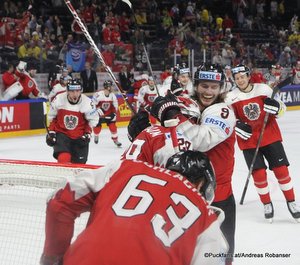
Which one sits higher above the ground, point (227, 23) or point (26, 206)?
point (227, 23)

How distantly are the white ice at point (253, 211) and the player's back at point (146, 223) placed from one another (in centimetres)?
191

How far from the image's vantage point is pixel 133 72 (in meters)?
13.6

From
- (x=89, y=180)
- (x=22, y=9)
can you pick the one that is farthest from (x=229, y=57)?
(x=89, y=180)

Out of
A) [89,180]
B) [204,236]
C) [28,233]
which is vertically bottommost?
[28,233]

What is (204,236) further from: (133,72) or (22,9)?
(22,9)

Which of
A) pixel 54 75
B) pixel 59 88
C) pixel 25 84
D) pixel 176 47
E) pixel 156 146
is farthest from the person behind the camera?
pixel 176 47

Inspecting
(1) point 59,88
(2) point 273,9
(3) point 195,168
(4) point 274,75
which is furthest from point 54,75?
(2) point 273,9

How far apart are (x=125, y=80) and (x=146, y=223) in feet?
38.4

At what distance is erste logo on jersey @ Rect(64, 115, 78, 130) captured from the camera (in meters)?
6.08

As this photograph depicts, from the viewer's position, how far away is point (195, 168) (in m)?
1.79

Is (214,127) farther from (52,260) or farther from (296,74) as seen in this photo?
(296,74)

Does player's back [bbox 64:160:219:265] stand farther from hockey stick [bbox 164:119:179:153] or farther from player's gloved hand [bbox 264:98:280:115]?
player's gloved hand [bbox 264:98:280:115]

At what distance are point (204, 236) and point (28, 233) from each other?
6.15ft

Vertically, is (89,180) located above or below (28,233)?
above
